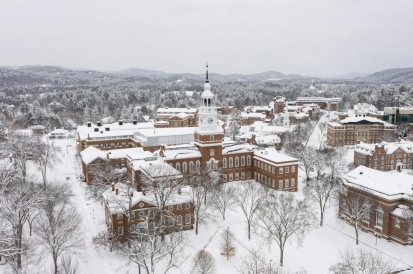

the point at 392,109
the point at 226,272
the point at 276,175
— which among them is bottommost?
the point at 226,272

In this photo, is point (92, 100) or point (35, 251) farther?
point (92, 100)

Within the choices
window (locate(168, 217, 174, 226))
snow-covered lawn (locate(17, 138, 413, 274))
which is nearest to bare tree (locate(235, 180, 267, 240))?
snow-covered lawn (locate(17, 138, 413, 274))

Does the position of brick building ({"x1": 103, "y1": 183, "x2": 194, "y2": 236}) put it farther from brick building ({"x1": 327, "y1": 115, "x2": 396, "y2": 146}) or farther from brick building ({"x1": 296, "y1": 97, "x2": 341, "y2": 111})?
brick building ({"x1": 296, "y1": 97, "x2": 341, "y2": 111})

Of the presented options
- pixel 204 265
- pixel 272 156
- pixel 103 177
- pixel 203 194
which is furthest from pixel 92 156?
pixel 204 265

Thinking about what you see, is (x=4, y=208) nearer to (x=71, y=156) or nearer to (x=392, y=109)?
(x=71, y=156)

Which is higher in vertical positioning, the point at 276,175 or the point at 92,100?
the point at 92,100

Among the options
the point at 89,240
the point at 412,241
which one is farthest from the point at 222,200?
the point at 412,241

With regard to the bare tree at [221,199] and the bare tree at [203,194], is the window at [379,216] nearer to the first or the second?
the bare tree at [221,199]
